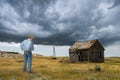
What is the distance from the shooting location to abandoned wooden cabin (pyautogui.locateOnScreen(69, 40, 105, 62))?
79375 mm

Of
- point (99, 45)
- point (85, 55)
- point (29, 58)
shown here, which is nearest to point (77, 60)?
point (85, 55)

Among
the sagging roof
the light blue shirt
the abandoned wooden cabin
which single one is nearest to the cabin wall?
the abandoned wooden cabin

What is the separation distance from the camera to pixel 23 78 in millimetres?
19562

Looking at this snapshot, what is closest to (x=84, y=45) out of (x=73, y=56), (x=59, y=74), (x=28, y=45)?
(x=73, y=56)

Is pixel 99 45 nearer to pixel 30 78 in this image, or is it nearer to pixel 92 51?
pixel 92 51

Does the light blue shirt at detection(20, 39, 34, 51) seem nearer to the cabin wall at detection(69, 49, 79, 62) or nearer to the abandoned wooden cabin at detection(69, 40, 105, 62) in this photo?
the abandoned wooden cabin at detection(69, 40, 105, 62)

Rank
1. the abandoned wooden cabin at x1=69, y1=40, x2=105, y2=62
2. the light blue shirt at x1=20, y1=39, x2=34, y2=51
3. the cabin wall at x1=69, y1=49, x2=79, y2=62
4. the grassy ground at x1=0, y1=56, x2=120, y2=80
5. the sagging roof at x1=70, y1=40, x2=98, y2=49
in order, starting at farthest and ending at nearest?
the cabin wall at x1=69, y1=49, x2=79, y2=62 < the sagging roof at x1=70, y1=40, x2=98, y2=49 < the abandoned wooden cabin at x1=69, y1=40, x2=105, y2=62 < the light blue shirt at x1=20, y1=39, x2=34, y2=51 < the grassy ground at x1=0, y1=56, x2=120, y2=80

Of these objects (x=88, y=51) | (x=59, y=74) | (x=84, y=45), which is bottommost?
(x=59, y=74)

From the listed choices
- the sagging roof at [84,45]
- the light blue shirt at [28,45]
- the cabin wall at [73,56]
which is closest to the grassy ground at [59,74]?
the light blue shirt at [28,45]

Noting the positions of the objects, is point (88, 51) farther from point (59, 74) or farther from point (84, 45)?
point (59, 74)

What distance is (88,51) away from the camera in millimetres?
79000

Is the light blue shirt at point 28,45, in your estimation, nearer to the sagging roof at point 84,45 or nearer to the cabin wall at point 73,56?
the sagging roof at point 84,45

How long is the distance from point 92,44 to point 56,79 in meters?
60.4

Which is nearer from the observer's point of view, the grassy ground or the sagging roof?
Answer: the grassy ground
